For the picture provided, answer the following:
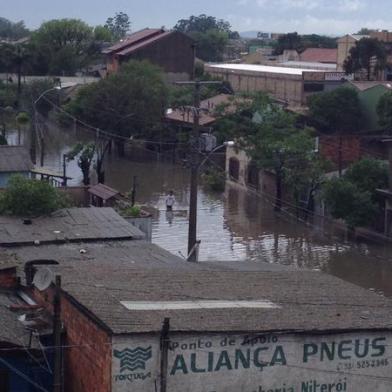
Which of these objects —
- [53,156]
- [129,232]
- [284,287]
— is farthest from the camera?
[53,156]

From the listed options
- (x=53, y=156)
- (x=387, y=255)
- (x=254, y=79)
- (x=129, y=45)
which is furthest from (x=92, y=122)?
(x=387, y=255)

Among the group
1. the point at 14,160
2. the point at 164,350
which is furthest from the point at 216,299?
the point at 14,160

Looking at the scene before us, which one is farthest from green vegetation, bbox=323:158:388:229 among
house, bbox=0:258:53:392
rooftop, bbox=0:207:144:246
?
house, bbox=0:258:53:392

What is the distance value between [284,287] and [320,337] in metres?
2.15

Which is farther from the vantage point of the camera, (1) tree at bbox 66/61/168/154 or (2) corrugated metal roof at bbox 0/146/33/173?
(1) tree at bbox 66/61/168/154

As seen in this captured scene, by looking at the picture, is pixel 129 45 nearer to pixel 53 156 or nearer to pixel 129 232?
pixel 53 156

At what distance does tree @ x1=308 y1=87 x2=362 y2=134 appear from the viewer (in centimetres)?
4125

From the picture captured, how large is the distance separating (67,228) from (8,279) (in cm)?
412

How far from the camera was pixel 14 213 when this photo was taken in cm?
1872

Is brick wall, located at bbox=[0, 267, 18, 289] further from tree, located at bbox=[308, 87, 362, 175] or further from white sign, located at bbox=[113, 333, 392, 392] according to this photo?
tree, located at bbox=[308, 87, 362, 175]

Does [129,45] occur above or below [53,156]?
above

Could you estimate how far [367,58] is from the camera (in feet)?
168

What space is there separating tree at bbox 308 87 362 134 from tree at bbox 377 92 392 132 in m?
1.99

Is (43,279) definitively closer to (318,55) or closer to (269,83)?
(269,83)
